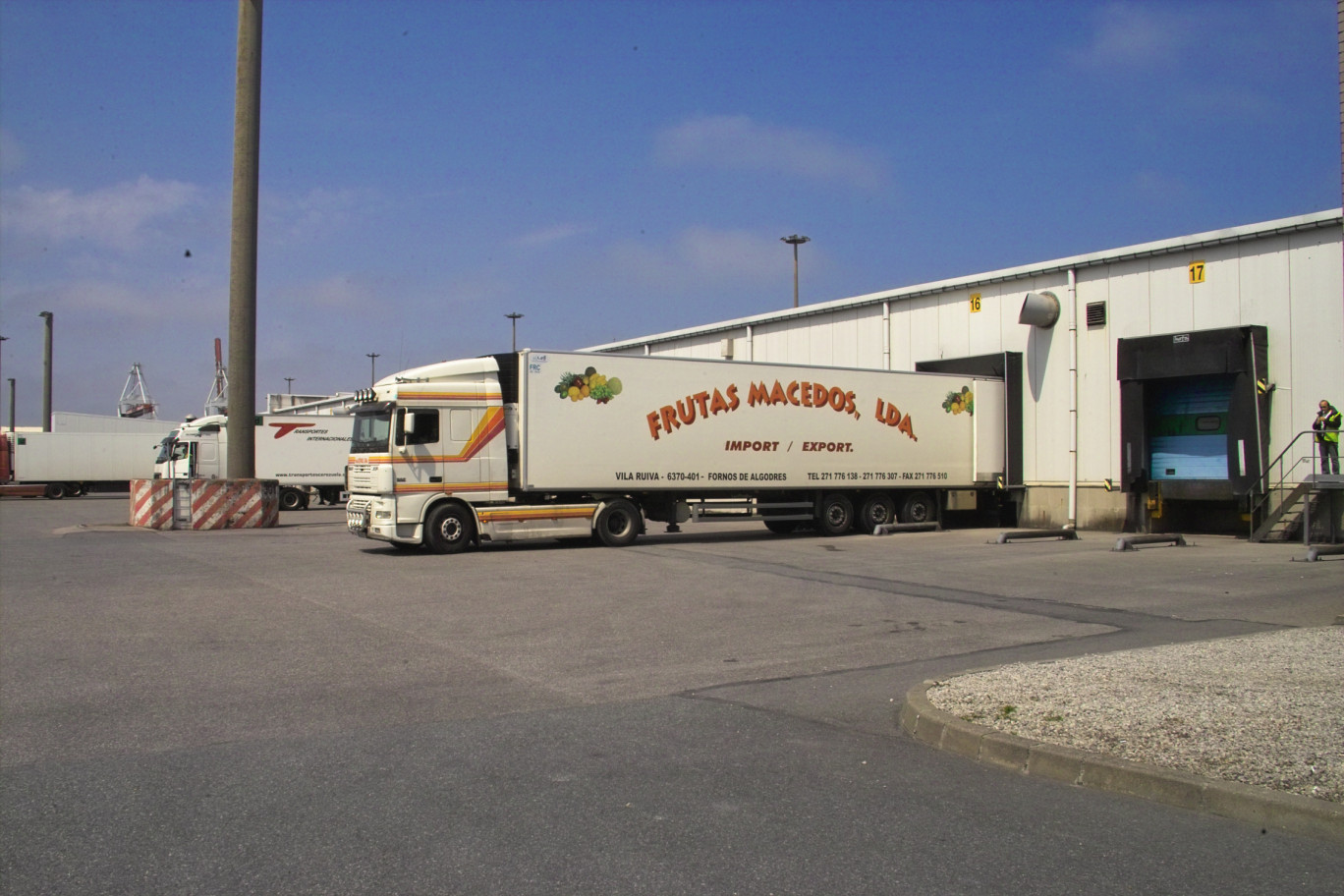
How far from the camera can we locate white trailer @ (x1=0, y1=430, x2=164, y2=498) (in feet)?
169

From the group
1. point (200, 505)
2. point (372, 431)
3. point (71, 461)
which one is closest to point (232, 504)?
point (200, 505)

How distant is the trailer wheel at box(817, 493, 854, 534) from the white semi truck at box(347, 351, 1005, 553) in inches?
1.4

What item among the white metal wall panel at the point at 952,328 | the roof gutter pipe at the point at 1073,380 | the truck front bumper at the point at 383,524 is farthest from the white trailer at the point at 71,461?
the roof gutter pipe at the point at 1073,380

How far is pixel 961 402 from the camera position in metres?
24.5

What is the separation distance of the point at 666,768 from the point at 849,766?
39.4 inches

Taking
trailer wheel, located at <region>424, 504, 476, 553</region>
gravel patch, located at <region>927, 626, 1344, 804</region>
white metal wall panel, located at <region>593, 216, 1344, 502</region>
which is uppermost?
white metal wall panel, located at <region>593, 216, 1344, 502</region>

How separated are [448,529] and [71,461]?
4306 cm

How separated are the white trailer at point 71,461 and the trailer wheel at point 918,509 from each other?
40891 mm

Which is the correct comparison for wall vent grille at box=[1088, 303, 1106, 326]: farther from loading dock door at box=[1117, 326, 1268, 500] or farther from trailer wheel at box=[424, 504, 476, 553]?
trailer wheel at box=[424, 504, 476, 553]

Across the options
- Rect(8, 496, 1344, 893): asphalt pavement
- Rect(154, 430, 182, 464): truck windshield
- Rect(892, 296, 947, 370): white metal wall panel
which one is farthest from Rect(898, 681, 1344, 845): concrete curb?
Rect(154, 430, 182, 464): truck windshield

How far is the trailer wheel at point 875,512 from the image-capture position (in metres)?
23.2

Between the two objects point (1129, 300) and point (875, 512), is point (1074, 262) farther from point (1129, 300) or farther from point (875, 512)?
point (875, 512)

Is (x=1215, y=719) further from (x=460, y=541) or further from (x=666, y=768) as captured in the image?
(x=460, y=541)

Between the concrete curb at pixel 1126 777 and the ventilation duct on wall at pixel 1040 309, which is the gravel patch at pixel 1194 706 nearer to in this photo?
the concrete curb at pixel 1126 777
